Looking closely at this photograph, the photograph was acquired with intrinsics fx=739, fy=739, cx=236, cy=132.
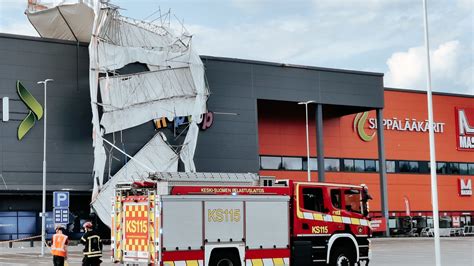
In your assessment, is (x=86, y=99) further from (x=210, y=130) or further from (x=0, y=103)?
(x=210, y=130)

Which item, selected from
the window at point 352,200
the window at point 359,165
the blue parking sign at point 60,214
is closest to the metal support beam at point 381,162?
the window at point 359,165

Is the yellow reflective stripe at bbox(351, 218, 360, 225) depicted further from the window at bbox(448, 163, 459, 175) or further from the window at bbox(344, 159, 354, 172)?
the window at bbox(448, 163, 459, 175)

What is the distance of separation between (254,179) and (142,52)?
3267 centimetres

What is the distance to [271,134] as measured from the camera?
64688 mm

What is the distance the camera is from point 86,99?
168ft

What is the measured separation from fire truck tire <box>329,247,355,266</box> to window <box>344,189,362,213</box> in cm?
128

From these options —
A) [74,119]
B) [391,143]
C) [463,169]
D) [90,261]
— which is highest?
[74,119]

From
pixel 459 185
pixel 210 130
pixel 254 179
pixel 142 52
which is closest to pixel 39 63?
pixel 142 52

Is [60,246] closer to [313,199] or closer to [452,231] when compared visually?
[313,199]

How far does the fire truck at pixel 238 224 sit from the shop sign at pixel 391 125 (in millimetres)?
45937

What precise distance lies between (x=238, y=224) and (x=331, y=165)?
1881 inches

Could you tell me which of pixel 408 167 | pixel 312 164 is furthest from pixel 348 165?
pixel 408 167

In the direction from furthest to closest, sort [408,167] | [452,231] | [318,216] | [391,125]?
1. [408,167]
2. [391,125]
3. [452,231]
4. [318,216]

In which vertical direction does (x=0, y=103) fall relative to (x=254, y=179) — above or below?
above
